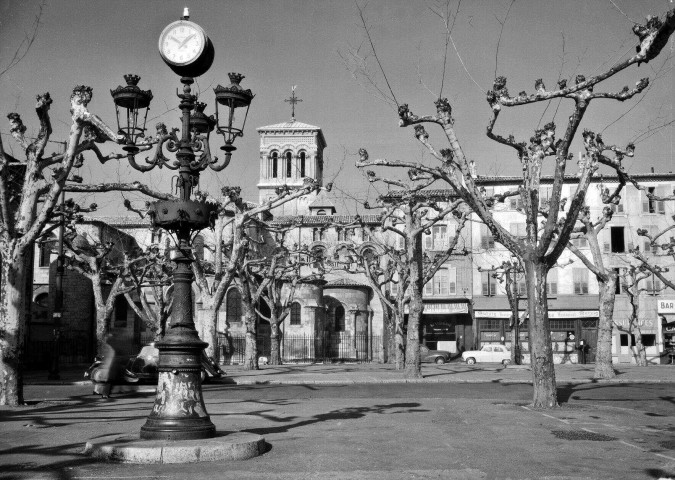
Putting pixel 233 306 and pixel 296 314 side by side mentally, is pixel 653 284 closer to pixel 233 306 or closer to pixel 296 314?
pixel 296 314

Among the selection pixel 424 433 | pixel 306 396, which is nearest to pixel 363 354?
pixel 306 396

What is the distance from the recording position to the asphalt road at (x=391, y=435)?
7719mm

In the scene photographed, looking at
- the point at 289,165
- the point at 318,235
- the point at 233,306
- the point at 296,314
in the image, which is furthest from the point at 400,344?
the point at 289,165

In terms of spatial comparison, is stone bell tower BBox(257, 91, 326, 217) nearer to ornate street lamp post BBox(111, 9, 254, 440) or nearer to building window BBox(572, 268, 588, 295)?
building window BBox(572, 268, 588, 295)

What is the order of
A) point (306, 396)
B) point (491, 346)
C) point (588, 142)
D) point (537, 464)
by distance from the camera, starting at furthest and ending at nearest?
point (491, 346)
point (306, 396)
point (588, 142)
point (537, 464)

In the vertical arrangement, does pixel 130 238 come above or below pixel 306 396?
above

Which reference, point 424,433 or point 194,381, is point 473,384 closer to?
point 424,433

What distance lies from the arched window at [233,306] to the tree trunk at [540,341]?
39114 mm

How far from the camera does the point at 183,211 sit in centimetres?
889

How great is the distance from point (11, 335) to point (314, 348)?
38694 mm

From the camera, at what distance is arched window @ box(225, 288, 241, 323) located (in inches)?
2073

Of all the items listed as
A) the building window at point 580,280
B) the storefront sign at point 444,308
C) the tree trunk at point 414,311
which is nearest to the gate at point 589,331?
the building window at point 580,280

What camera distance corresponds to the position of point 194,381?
8859 millimetres

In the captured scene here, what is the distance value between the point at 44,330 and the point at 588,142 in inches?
1464
